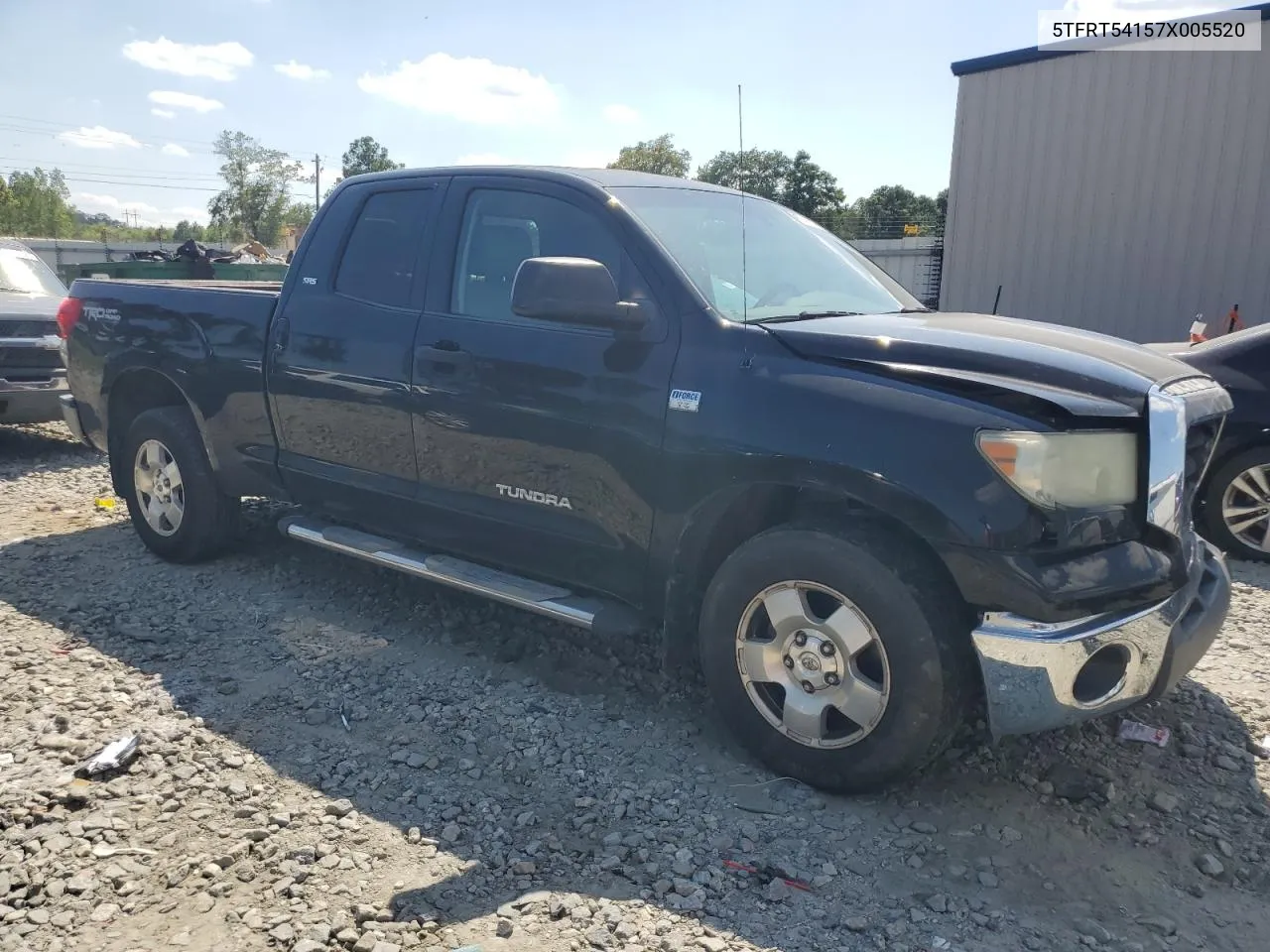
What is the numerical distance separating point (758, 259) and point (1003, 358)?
Result: 1.17 m

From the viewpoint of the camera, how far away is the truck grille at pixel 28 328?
827 cm

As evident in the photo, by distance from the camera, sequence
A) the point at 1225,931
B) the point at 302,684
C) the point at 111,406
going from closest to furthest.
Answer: the point at 1225,931 → the point at 302,684 → the point at 111,406

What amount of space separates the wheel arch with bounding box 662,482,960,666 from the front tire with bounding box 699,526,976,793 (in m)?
0.09

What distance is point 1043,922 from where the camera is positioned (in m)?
2.59

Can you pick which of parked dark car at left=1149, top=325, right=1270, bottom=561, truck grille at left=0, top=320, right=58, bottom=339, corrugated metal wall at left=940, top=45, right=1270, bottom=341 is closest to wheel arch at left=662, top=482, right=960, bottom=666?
parked dark car at left=1149, top=325, right=1270, bottom=561

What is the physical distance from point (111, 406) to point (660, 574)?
3.76 meters

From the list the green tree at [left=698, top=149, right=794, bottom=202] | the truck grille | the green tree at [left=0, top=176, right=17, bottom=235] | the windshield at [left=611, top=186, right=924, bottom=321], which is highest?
the green tree at [left=0, top=176, right=17, bottom=235]

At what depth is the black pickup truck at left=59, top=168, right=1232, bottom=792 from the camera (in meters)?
2.79

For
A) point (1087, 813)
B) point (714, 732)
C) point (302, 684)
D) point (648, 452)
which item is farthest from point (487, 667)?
point (1087, 813)

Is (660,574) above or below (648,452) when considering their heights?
below

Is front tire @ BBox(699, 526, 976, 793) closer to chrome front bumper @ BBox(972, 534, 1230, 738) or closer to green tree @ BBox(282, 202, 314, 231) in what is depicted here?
chrome front bumper @ BBox(972, 534, 1230, 738)

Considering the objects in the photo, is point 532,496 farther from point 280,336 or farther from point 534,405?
point 280,336

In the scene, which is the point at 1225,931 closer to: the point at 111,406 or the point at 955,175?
the point at 111,406

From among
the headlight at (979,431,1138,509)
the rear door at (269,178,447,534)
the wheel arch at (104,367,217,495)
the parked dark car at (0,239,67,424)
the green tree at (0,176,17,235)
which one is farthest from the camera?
the green tree at (0,176,17,235)
